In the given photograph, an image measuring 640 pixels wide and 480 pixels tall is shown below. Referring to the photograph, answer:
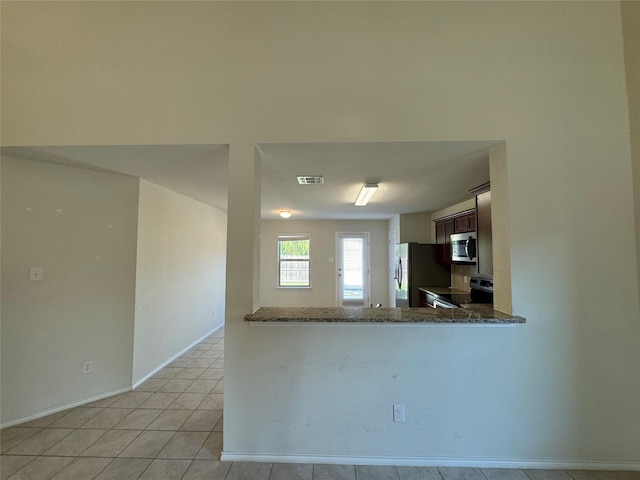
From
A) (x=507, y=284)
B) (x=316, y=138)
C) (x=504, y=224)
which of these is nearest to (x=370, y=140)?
(x=316, y=138)

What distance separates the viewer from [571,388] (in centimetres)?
184

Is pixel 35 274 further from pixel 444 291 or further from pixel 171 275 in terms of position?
pixel 444 291

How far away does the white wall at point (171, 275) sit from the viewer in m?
3.11

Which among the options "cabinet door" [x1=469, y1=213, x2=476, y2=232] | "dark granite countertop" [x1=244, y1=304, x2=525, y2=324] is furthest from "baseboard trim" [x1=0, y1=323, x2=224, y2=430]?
"cabinet door" [x1=469, y1=213, x2=476, y2=232]

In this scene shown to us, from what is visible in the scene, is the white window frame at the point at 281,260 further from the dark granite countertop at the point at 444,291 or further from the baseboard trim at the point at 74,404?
the baseboard trim at the point at 74,404

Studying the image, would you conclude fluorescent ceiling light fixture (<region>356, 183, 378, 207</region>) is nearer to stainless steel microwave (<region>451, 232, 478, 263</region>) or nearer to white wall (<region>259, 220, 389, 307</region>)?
stainless steel microwave (<region>451, 232, 478, 263</region>)

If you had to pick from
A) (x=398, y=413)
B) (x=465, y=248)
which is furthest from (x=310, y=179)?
(x=398, y=413)

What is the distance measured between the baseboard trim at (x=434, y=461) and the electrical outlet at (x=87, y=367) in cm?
183

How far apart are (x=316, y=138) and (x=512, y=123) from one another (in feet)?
4.60

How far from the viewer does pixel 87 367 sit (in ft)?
8.88

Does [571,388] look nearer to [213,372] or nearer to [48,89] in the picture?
[213,372]

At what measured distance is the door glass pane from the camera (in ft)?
22.5

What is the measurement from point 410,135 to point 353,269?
519 cm

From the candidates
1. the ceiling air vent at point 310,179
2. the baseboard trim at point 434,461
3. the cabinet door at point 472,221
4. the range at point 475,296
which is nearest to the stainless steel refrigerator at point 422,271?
the range at point 475,296
